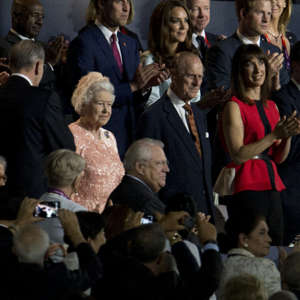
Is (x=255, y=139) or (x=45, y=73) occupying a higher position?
(x=45, y=73)

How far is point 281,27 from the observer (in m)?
7.96

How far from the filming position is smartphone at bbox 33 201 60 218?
4746mm

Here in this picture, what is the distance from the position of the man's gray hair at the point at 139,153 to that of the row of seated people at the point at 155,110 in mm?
56

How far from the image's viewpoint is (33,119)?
5.75 m

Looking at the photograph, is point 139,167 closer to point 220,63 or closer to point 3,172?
point 3,172

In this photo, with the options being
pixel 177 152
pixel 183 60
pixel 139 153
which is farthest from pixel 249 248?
pixel 183 60

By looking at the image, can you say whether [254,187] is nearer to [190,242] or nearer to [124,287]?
[190,242]

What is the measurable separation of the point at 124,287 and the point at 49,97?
187cm

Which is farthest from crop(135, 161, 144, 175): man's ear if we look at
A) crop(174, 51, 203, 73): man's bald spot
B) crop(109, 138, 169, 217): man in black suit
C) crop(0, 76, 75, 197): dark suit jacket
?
crop(174, 51, 203, 73): man's bald spot

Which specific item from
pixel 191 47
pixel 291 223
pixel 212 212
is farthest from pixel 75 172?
pixel 191 47

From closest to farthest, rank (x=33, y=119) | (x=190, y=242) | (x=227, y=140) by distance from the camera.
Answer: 1. (x=190, y=242)
2. (x=33, y=119)
3. (x=227, y=140)

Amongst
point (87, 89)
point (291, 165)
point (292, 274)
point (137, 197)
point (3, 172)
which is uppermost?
point (87, 89)

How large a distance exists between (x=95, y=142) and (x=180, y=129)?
531 millimetres

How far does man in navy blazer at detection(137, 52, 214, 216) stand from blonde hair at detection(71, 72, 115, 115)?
330 mm
